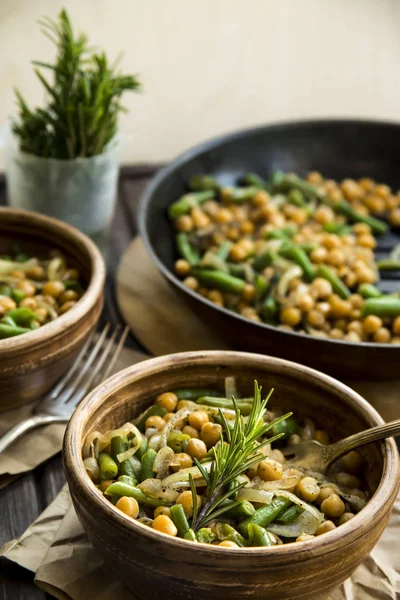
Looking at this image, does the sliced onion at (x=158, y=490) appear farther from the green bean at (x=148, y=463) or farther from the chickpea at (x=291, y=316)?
the chickpea at (x=291, y=316)

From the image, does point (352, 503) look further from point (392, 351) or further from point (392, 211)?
point (392, 211)

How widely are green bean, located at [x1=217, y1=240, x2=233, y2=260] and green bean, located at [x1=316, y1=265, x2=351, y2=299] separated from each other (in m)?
0.24

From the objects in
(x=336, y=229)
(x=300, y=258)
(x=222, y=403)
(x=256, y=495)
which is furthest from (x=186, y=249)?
(x=256, y=495)

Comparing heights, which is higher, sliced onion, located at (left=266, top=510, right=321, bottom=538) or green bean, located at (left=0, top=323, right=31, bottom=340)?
green bean, located at (left=0, top=323, right=31, bottom=340)

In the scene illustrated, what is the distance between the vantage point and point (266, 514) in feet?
3.67

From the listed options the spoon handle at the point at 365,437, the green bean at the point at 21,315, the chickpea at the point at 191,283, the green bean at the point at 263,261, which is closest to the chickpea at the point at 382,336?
the green bean at the point at 263,261

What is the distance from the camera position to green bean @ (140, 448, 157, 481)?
1.18 metres

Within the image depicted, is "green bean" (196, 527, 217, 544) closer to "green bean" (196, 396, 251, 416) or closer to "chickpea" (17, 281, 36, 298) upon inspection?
"green bean" (196, 396, 251, 416)

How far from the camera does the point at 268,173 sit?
2375 millimetres

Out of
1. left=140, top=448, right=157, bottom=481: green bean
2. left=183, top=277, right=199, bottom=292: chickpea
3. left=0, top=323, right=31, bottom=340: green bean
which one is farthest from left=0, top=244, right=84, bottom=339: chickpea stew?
left=140, top=448, right=157, bottom=481: green bean

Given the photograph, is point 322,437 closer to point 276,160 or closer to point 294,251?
point 294,251

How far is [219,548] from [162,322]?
3.11 ft

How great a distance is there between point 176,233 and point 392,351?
Answer: 79 cm

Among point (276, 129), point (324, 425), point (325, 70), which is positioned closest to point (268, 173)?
point (276, 129)
